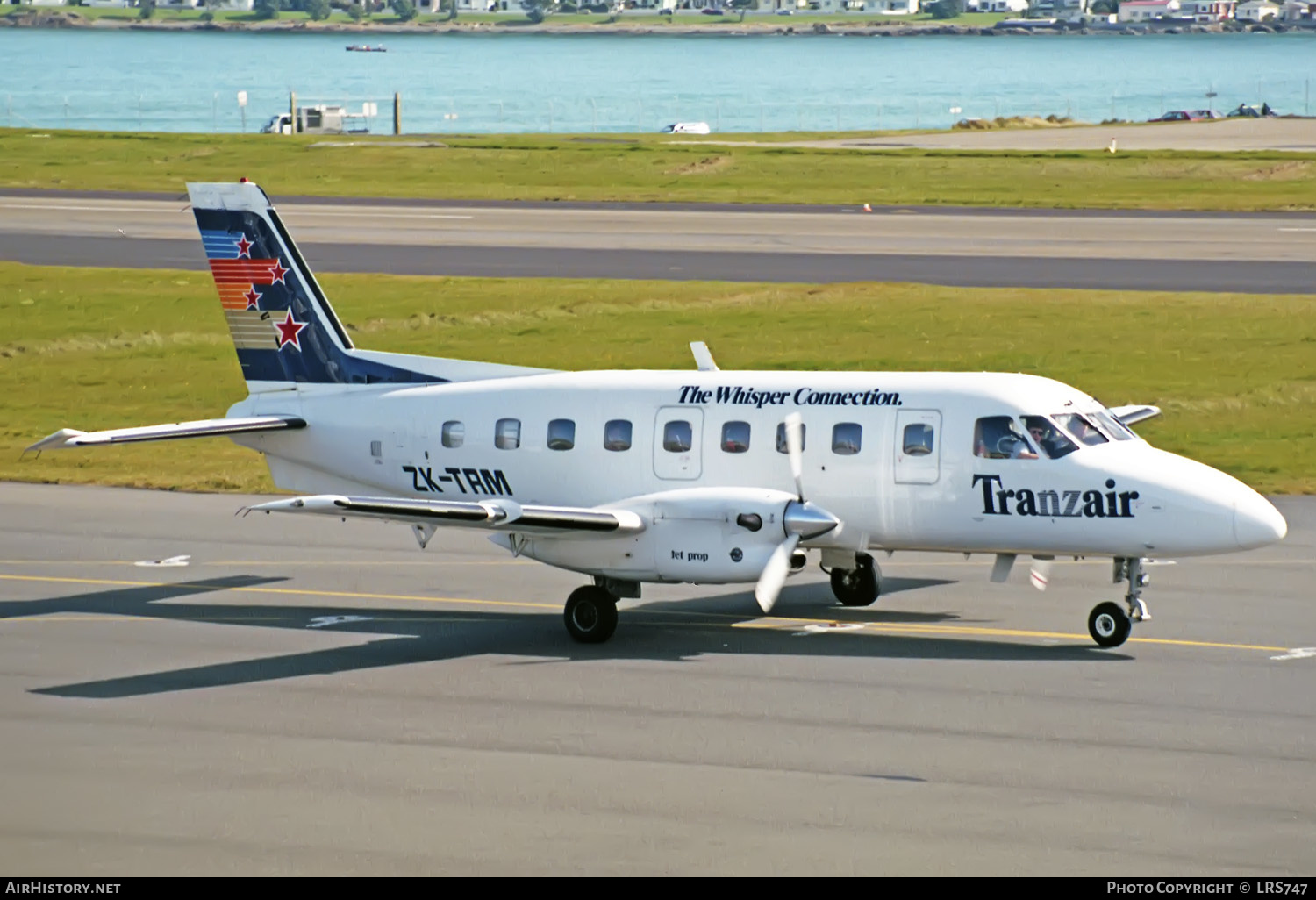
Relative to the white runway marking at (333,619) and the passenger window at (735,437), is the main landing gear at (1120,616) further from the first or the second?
the white runway marking at (333,619)

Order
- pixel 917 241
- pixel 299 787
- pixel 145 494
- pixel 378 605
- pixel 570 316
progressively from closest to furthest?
pixel 299 787 → pixel 378 605 → pixel 145 494 → pixel 570 316 → pixel 917 241

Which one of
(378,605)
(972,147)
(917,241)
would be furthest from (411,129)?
(378,605)

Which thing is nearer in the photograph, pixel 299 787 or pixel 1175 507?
pixel 299 787

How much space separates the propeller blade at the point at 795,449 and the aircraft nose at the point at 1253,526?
199 inches

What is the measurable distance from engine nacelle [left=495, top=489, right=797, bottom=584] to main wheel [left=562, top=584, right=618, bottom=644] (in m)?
0.29

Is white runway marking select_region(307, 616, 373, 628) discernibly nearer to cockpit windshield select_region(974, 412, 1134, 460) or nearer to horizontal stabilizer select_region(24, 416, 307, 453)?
horizontal stabilizer select_region(24, 416, 307, 453)

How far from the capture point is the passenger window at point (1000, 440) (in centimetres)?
2214

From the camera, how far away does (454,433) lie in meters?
24.6

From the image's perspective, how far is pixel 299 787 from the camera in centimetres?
1681

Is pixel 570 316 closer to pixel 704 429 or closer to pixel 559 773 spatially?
pixel 704 429

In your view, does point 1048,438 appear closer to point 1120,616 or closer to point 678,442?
point 1120,616

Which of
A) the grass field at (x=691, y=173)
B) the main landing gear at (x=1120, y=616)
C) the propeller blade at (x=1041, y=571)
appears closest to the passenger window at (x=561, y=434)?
the propeller blade at (x=1041, y=571)

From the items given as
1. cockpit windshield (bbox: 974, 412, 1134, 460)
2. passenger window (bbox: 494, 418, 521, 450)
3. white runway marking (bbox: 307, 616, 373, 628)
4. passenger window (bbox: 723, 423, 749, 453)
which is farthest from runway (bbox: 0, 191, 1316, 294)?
white runway marking (bbox: 307, 616, 373, 628)

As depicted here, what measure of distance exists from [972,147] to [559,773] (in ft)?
267
